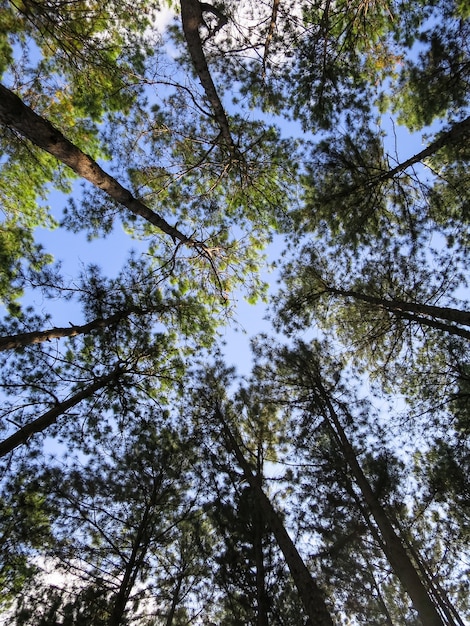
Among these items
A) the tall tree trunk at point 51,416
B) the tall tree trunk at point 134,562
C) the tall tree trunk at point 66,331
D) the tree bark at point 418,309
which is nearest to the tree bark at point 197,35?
the tall tree trunk at point 66,331

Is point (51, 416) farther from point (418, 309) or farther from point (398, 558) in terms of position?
point (418, 309)

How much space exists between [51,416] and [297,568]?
5216 mm

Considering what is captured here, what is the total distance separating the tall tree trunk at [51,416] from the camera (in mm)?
5230

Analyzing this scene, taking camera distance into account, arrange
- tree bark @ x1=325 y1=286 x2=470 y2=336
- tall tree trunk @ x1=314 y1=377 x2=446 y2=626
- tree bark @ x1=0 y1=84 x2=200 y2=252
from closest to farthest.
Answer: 1. tree bark @ x1=0 y1=84 x2=200 y2=252
2. tall tree trunk @ x1=314 y1=377 x2=446 y2=626
3. tree bark @ x1=325 y1=286 x2=470 y2=336

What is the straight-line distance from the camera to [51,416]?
240 inches

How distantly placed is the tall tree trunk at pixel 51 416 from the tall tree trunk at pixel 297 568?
12.1 feet

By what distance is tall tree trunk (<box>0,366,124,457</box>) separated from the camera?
206 inches

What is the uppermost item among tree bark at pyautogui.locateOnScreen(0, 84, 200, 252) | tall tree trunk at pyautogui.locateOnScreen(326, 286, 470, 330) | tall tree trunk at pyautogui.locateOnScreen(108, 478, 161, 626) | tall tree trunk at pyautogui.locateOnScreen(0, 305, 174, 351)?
tall tree trunk at pyautogui.locateOnScreen(0, 305, 174, 351)

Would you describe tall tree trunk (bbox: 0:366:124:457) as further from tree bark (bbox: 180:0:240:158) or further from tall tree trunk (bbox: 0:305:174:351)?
tree bark (bbox: 180:0:240:158)

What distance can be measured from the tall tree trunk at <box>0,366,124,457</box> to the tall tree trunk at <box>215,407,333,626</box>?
368 cm

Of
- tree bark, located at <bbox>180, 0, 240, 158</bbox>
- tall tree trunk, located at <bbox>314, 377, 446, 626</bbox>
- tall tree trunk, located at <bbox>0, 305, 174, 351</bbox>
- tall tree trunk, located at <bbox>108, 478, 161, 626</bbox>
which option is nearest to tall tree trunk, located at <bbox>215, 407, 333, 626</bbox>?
tall tree trunk, located at <bbox>314, 377, 446, 626</bbox>

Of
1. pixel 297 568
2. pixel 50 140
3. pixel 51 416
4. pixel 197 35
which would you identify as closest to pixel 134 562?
pixel 297 568

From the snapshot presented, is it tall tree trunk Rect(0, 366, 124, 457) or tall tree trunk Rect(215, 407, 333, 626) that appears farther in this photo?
tall tree trunk Rect(0, 366, 124, 457)

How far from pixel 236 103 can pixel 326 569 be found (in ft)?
38.6
